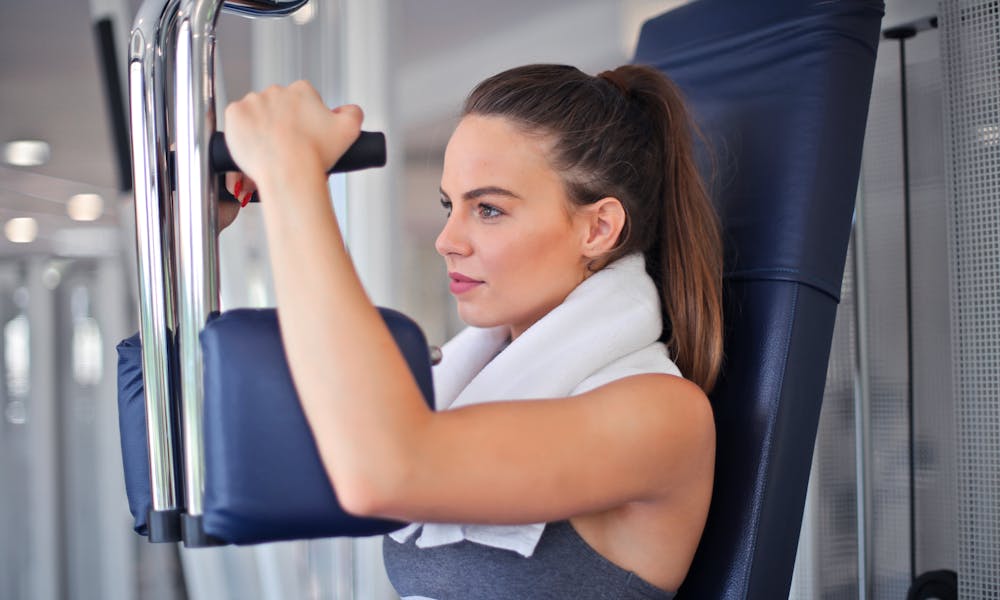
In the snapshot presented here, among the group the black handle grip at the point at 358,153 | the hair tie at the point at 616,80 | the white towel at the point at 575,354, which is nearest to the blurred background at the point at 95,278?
the hair tie at the point at 616,80

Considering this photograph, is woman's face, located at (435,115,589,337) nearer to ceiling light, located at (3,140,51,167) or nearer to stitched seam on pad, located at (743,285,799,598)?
stitched seam on pad, located at (743,285,799,598)

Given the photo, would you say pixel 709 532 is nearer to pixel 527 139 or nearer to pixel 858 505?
pixel 527 139

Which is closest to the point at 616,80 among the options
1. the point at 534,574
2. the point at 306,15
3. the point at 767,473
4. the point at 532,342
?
the point at 532,342

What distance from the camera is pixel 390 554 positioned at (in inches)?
42.7

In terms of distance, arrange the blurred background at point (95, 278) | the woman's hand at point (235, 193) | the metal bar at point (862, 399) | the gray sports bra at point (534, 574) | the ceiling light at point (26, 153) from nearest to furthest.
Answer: the woman's hand at point (235, 193), the gray sports bra at point (534, 574), the metal bar at point (862, 399), the blurred background at point (95, 278), the ceiling light at point (26, 153)

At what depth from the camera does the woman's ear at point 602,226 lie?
44.4 inches

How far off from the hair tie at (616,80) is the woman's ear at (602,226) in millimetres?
180

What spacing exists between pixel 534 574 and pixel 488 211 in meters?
0.41

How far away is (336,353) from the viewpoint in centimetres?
69

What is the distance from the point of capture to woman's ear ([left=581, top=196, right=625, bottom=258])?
1129mm

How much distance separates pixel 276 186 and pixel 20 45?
2.87m

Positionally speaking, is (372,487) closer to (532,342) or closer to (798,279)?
(532,342)

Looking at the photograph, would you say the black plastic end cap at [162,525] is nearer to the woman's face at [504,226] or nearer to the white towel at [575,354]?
the white towel at [575,354]

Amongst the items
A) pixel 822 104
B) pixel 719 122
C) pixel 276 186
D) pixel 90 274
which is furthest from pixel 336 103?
pixel 276 186
